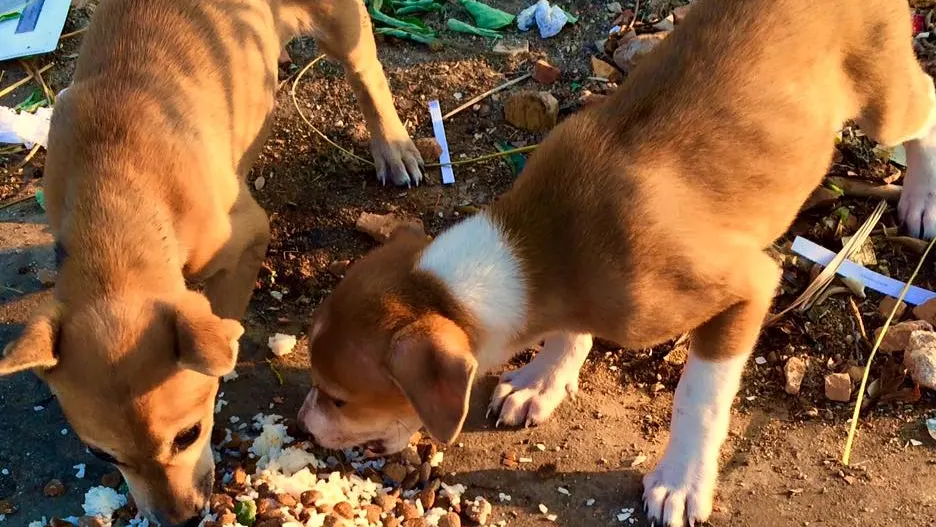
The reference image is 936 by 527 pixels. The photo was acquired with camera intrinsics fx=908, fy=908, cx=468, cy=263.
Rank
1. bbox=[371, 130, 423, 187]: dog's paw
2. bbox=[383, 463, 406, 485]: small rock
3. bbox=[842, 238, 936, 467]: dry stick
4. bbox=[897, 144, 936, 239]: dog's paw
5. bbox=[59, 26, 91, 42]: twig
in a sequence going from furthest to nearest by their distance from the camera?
bbox=[59, 26, 91, 42]: twig, bbox=[371, 130, 423, 187]: dog's paw, bbox=[897, 144, 936, 239]: dog's paw, bbox=[842, 238, 936, 467]: dry stick, bbox=[383, 463, 406, 485]: small rock

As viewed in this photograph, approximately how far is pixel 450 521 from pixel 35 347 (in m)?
2.03

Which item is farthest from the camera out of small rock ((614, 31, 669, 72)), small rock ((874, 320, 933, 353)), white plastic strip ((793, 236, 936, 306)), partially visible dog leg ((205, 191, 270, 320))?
small rock ((614, 31, 669, 72))

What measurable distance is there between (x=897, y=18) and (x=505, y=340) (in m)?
2.67

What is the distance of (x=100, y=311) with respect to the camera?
3824 millimetres

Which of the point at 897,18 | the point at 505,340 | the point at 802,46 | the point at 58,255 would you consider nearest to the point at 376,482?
the point at 505,340

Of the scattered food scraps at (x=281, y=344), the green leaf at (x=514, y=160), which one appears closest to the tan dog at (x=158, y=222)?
the scattered food scraps at (x=281, y=344)

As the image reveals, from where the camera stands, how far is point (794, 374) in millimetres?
5035

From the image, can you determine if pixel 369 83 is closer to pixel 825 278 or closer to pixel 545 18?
pixel 545 18

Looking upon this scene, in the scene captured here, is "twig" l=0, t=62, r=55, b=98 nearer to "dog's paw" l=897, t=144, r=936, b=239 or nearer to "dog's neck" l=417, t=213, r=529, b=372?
"dog's neck" l=417, t=213, r=529, b=372

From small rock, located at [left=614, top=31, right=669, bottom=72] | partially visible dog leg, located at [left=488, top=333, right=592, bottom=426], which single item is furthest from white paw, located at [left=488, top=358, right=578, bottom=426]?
small rock, located at [left=614, top=31, right=669, bottom=72]

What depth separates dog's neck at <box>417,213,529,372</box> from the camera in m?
3.93

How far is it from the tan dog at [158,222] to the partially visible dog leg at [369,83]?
0.02 meters

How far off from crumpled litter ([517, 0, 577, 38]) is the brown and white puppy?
265cm

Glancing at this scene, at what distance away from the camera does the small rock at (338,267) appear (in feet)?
18.8
